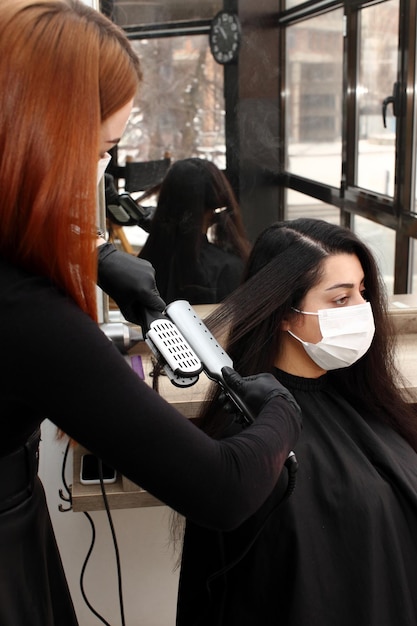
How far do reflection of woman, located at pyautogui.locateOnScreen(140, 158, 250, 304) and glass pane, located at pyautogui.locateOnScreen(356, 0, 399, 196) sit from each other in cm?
61

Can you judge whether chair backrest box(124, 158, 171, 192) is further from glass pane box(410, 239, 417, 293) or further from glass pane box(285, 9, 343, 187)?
glass pane box(410, 239, 417, 293)

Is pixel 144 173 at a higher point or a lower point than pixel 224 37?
lower

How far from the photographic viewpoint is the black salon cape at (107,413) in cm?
86

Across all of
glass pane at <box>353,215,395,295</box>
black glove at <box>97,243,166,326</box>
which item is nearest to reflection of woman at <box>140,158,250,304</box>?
glass pane at <box>353,215,395,295</box>

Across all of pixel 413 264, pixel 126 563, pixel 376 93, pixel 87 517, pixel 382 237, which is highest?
pixel 376 93

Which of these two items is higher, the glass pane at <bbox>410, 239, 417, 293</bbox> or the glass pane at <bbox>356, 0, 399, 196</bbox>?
the glass pane at <bbox>356, 0, 399, 196</bbox>

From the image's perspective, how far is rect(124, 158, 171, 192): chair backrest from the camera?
225 cm

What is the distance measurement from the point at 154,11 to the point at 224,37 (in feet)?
0.74

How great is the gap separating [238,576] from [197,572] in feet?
0.31

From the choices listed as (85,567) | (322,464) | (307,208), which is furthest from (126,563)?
(307,208)

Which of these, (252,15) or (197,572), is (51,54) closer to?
(197,572)

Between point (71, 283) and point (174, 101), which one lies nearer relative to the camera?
point (71, 283)

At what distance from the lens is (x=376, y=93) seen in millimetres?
2684

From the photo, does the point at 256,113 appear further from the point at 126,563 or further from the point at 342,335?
the point at 126,563
